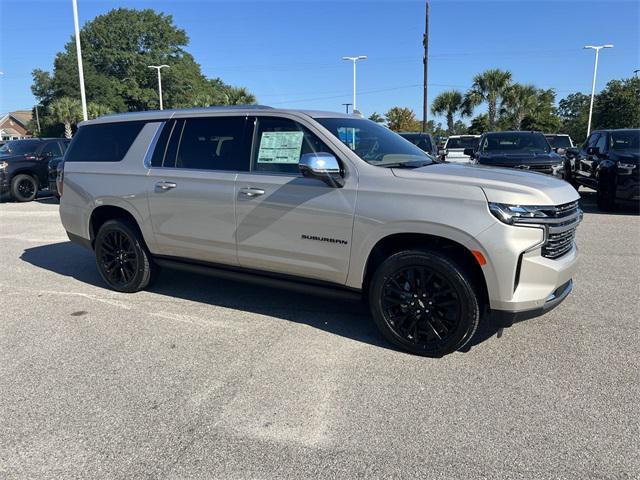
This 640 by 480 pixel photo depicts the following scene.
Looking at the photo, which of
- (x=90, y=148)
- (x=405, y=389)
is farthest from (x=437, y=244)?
(x=90, y=148)

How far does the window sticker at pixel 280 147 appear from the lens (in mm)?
4172

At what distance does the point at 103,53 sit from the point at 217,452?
243 ft

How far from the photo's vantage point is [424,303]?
3.66 meters

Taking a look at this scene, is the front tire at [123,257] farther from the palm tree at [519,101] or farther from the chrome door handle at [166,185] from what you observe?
the palm tree at [519,101]

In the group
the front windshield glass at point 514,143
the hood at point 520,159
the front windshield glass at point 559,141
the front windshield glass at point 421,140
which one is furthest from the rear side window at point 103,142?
the front windshield glass at point 559,141

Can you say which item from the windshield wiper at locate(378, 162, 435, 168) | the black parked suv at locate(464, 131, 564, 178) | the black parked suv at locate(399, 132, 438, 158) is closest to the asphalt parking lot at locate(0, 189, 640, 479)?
the windshield wiper at locate(378, 162, 435, 168)

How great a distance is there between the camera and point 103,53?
65.7 m

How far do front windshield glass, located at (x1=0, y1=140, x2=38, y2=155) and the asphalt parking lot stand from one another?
10765mm

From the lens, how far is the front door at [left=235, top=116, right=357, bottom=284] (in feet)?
12.8

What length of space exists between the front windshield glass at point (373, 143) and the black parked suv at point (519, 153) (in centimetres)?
578

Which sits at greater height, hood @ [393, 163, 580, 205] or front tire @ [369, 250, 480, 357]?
hood @ [393, 163, 580, 205]

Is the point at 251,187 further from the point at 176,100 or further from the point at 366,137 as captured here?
the point at 176,100

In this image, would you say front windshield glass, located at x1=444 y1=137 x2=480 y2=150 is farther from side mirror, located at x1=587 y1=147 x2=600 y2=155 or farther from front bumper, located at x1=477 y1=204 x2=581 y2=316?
front bumper, located at x1=477 y1=204 x2=581 y2=316

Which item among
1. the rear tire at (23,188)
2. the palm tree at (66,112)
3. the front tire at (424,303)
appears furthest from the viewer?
the palm tree at (66,112)
